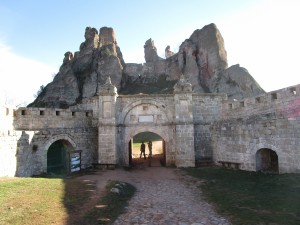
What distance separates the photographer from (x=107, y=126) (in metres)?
15.3

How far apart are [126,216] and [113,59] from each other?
124 ft

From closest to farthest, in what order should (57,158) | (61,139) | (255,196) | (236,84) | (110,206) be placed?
(110,206)
(255,196)
(61,139)
(57,158)
(236,84)

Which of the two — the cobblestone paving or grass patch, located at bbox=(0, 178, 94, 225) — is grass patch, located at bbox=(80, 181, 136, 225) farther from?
grass patch, located at bbox=(0, 178, 94, 225)

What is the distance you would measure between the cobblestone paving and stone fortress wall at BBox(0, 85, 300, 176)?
3.34 metres

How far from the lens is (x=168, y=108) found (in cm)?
1616

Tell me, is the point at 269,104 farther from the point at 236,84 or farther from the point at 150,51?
the point at 150,51

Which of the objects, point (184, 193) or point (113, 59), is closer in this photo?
point (184, 193)

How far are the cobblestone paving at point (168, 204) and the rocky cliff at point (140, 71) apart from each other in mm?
26292

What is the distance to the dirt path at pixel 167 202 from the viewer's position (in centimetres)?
646

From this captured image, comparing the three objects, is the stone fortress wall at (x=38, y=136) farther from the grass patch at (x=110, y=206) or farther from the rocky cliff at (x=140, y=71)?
the rocky cliff at (x=140, y=71)

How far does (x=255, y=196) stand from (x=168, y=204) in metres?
2.77

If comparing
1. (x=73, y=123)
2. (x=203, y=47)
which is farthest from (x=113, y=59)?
(x=73, y=123)

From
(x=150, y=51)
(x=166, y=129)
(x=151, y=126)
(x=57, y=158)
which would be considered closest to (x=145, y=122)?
(x=151, y=126)

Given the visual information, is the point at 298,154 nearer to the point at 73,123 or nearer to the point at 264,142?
the point at 264,142
